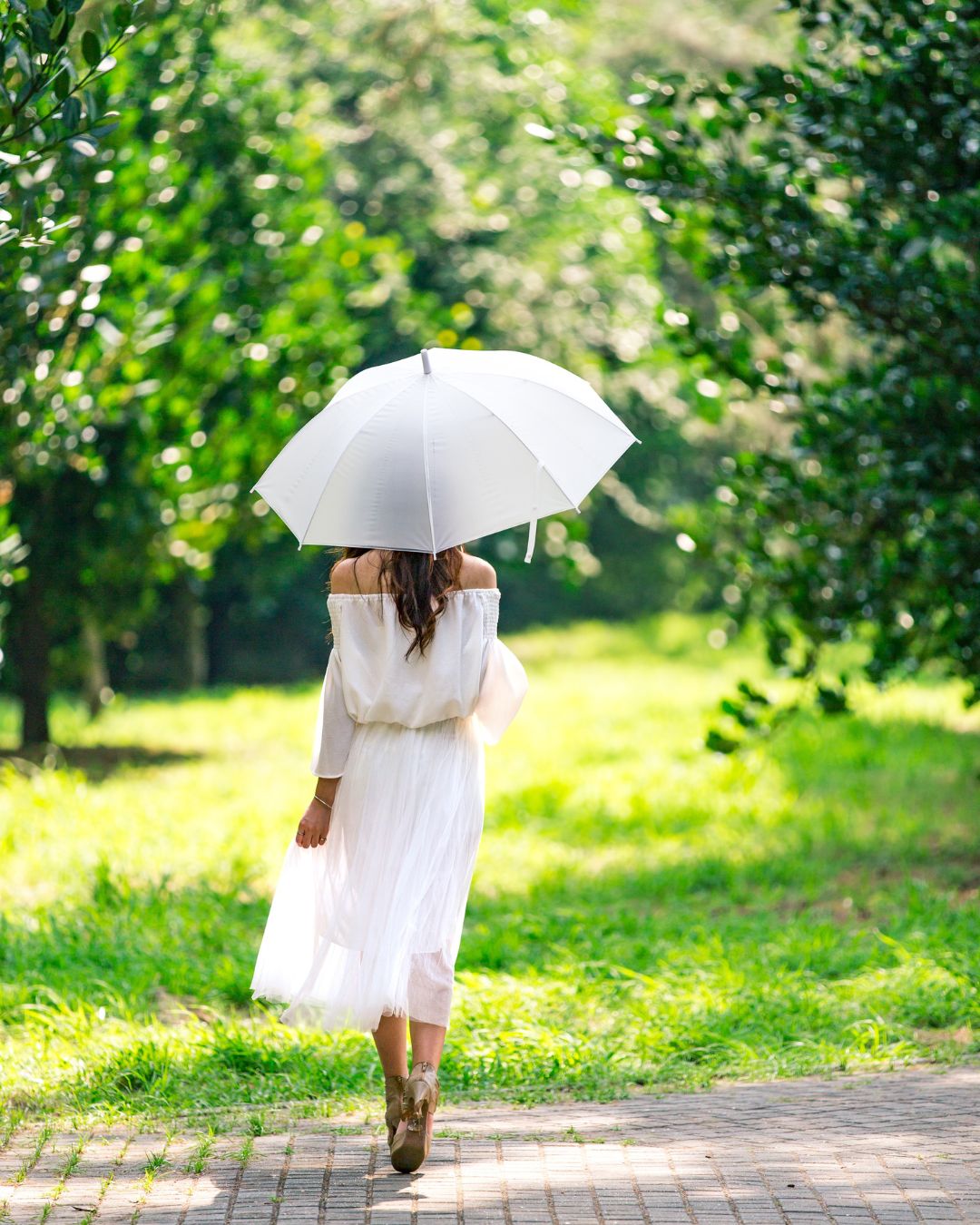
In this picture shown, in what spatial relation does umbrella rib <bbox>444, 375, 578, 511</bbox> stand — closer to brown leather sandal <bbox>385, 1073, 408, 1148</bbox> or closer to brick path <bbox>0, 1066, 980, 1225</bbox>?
brown leather sandal <bbox>385, 1073, 408, 1148</bbox>

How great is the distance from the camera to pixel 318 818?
177 inches

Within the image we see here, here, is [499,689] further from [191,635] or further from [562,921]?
[191,635]

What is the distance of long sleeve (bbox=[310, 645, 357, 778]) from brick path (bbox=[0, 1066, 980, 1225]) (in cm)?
113

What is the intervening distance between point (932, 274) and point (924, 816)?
3.89m

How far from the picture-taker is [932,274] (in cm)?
845

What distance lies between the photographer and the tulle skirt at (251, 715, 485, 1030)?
441cm

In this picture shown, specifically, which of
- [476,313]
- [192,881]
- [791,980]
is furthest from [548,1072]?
Answer: [476,313]

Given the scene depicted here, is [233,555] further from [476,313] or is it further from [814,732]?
[814,732]

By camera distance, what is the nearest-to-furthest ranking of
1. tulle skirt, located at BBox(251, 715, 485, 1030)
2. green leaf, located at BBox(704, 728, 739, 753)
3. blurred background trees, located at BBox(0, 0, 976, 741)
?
tulle skirt, located at BBox(251, 715, 485, 1030)
blurred background trees, located at BBox(0, 0, 976, 741)
green leaf, located at BBox(704, 728, 739, 753)

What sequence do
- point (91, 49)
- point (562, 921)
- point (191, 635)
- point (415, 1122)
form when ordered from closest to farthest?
point (415, 1122) → point (91, 49) → point (562, 921) → point (191, 635)

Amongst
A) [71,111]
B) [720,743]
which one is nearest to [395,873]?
[71,111]

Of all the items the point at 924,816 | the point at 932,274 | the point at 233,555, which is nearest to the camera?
the point at 932,274

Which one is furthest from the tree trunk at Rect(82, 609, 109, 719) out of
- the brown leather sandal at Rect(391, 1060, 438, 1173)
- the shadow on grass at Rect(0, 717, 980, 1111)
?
the brown leather sandal at Rect(391, 1060, 438, 1173)

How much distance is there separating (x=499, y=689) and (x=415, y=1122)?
122 cm
